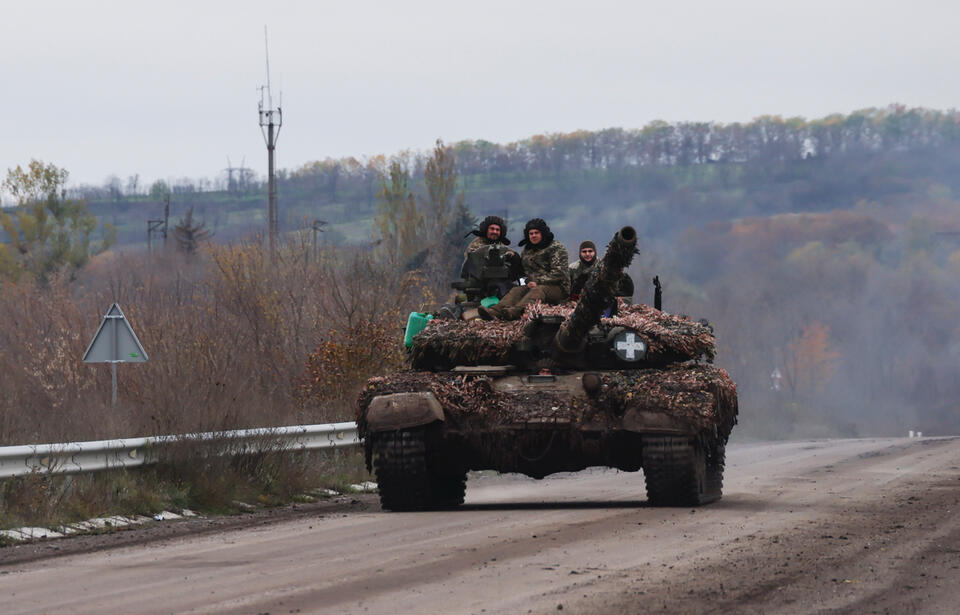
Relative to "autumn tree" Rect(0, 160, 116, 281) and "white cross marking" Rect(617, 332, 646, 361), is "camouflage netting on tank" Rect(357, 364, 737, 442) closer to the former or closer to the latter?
"white cross marking" Rect(617, 332, 646, 361)

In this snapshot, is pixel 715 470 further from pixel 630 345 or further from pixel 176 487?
pixel 176 487

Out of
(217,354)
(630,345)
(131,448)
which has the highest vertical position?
(630,345)

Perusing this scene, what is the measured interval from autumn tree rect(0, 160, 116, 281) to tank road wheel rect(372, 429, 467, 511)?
214 feet

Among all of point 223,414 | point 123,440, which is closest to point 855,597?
point 123,440

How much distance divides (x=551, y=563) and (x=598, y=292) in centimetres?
517

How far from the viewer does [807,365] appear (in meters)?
82.4

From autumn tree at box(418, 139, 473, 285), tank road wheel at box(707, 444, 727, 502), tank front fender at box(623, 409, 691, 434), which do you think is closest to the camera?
tank front fender at box(623, 409, 691, 434)

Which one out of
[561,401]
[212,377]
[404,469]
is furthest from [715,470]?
[212,377]

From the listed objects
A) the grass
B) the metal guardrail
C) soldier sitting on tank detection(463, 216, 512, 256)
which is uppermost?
soldier sitting on tank detection(463, 216, 512, 256)

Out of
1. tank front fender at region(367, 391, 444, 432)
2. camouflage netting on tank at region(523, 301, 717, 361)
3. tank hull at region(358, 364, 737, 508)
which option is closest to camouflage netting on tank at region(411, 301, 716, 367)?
camouflage netting on tank at region(523, 301, 717, 361)

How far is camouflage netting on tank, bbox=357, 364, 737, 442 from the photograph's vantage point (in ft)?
49.5

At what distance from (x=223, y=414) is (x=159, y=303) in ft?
71.3

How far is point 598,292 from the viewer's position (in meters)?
15.2

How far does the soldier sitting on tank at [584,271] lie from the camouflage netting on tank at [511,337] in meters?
0.50
